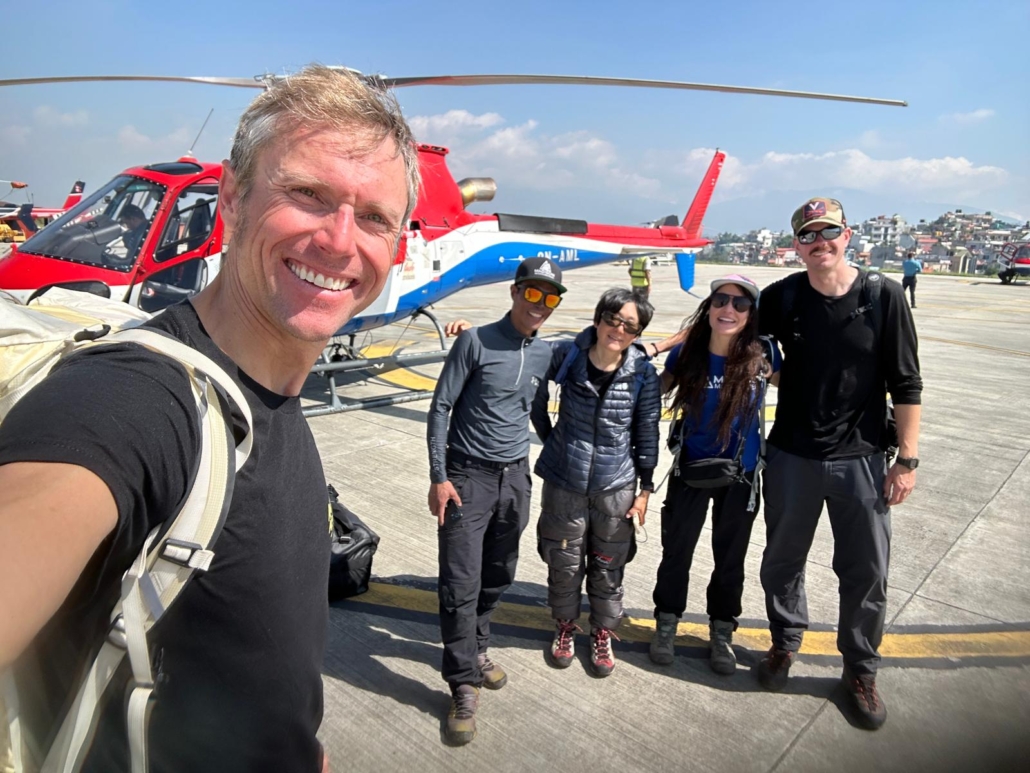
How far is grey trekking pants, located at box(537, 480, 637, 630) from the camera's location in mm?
2852

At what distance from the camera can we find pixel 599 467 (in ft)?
9.27

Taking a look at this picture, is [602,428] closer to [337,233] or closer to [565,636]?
[565,636]

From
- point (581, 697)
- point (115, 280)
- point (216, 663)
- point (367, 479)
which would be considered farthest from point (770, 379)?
point (115, 280)

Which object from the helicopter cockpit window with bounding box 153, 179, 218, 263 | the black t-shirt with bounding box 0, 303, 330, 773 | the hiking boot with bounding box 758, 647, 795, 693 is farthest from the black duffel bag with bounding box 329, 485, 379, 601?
the helicopter cockpit window with bounding box 153, 179, 218, 263

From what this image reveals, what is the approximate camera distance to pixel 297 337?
3.53 feet

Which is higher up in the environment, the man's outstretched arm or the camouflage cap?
the camouflage cap

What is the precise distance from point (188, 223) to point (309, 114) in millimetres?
5566

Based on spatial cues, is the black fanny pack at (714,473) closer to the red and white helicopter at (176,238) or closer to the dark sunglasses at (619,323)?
the dark sunglasses at (619,323)

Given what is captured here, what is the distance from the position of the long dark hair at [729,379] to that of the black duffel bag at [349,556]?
1776mm

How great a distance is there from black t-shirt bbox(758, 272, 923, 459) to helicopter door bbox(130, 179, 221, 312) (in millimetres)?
Result: 5124

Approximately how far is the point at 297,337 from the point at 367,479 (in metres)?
4.06

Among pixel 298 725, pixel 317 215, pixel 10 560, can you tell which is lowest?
pixel 298 725

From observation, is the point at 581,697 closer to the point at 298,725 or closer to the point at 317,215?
the point at 298,725

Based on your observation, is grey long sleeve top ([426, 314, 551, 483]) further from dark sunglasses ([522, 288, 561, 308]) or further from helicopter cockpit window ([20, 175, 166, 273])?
helicopter cockpit window ([20, 175, 166, 273])
